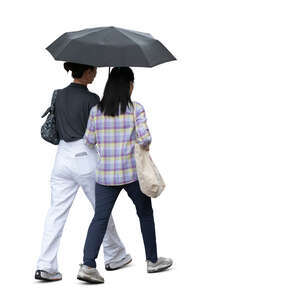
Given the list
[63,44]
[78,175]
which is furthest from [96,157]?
[63,44]

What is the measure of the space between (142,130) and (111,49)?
81 cm

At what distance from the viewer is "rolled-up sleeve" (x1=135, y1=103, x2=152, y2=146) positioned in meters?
9.52

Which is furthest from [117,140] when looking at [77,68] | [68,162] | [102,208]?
[77,68]

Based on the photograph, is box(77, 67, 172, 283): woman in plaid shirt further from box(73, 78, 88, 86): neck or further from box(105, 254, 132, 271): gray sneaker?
box(105, 254, 132, 271): gray sneaker

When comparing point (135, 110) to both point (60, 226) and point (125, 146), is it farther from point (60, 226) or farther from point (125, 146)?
point (60, 226)

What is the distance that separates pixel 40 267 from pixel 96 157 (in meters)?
1.19

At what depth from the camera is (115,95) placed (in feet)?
31.3

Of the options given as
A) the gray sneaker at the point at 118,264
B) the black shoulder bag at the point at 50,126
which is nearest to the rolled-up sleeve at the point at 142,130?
the black shoulder bag at the point at 50,126

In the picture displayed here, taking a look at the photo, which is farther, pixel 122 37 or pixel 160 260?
pixel 160 260

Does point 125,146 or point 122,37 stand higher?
point 122,37

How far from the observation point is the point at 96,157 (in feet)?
32.2

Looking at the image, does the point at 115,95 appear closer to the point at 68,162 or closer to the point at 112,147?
the point at 112,147

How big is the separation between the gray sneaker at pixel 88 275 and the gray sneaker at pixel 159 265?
594 mm

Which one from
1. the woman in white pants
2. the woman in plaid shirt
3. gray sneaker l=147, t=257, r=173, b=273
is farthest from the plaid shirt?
gray sneaker l=147, t=257, r=173, b=273
